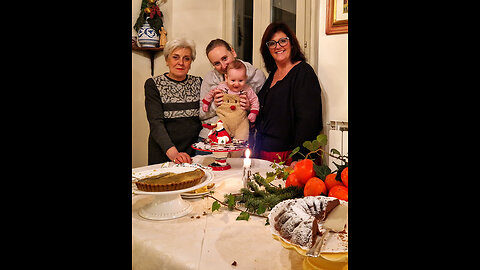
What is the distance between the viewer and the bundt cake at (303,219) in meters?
0.63

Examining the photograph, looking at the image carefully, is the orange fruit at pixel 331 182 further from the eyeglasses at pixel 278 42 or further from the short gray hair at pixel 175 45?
the short gray hair at pixel 175 45

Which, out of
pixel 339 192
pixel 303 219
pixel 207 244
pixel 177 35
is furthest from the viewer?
pixel 177 35

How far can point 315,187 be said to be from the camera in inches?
40.6

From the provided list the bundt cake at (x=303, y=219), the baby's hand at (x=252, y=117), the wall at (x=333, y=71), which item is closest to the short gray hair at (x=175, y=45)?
the baby's hand at (x=252, y=117)

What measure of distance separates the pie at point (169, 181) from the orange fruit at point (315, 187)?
363 mm

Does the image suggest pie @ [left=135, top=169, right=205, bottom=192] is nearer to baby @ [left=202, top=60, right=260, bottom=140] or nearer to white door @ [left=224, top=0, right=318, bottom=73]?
baby @ [left=202, top=60, right=260, bottom=140]

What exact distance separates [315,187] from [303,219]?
1.27ft

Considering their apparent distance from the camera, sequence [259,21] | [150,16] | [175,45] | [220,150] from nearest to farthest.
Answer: [220,150], [175,45], [259,21], [150,16]

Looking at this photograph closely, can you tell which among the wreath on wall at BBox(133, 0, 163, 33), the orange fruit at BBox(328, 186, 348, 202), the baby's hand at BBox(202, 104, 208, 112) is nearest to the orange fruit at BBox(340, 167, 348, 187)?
the orange fruit at BBox(328, 186, 348, 202)

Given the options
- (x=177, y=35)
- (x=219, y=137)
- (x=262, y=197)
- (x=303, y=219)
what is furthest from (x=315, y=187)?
(x=177, y=35)

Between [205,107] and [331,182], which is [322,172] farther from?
[205,107]
